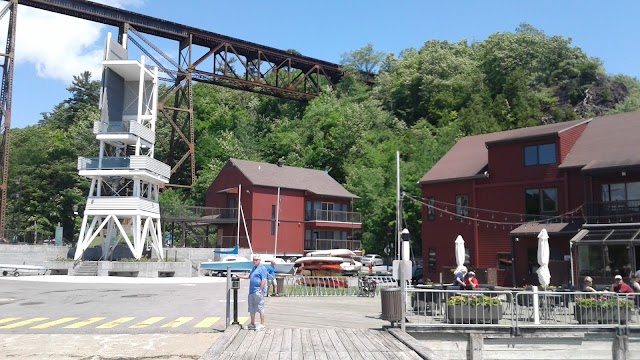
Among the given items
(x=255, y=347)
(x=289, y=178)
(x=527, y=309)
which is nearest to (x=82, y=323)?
(x=255, y=347)

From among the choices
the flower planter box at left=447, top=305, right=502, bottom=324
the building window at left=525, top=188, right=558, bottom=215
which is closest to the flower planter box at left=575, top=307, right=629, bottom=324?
the flower planter box at left=447, top=305, right=502, bottom=324

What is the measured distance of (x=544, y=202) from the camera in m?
36.2

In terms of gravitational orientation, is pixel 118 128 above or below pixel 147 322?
above

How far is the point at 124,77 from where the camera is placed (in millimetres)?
48188

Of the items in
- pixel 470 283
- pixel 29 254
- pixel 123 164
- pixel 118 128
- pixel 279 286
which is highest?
pixel 118 128

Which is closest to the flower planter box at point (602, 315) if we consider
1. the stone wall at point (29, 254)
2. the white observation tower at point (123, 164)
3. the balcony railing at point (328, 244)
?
the white observation tower at point (123, 164)

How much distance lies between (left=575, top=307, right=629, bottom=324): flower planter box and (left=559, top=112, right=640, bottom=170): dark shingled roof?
16.5 m

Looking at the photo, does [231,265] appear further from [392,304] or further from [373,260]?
[392,304]

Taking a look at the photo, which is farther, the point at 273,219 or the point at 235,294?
the point at 273,219

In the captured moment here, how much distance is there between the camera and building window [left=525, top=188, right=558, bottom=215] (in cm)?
3572

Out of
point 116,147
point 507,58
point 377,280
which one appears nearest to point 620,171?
point 377,280

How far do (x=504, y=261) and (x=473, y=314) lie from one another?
2276cm

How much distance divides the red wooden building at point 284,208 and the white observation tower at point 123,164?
9.04 metres

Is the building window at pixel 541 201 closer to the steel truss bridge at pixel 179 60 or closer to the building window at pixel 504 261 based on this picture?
the building window at pixel 504 261
